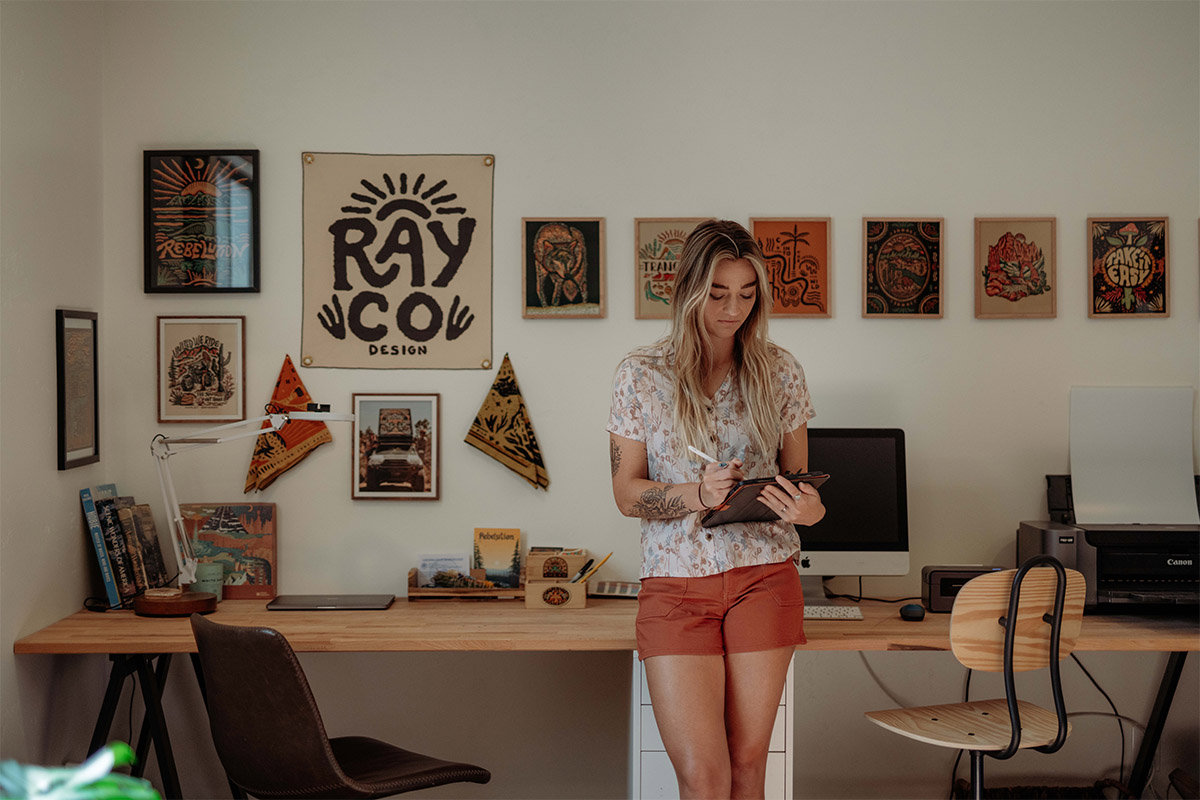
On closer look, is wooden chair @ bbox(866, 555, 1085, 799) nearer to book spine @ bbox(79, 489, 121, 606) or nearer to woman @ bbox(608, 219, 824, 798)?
woman @ bbox(608, 219, 824, 798)

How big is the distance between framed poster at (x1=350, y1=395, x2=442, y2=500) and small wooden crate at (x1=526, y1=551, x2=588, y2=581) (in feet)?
1.26

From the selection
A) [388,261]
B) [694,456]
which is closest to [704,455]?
[694,456]

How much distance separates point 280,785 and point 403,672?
0.95 meters

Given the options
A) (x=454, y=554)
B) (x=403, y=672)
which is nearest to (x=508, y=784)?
(x=403, y=672)

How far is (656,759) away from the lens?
2.15 m

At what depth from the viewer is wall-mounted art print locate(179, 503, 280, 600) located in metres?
2.70

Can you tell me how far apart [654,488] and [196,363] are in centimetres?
156

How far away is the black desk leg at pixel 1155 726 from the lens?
2.56 metres

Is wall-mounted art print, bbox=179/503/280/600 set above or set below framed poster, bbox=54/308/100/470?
below

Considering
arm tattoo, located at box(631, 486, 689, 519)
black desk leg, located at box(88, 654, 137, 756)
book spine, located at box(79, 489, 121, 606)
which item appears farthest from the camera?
book spine, located at box(79, 489, 121, 606)

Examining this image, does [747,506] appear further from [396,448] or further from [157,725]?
[157,725]

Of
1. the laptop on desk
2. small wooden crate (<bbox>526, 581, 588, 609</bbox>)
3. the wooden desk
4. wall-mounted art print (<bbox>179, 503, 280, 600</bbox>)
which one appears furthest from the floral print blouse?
wall-mounted art print (<bbox>179, 503, 280, 600</bbox>)

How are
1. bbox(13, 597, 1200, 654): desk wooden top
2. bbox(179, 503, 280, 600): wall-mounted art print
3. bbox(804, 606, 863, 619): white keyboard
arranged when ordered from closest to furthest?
bbox(13, 597, 1200, 654): desk wooden top
bbox(804, 606, 863, 619): white keyboard
bbox(179, 503, 280, 600): wall-mounted art print

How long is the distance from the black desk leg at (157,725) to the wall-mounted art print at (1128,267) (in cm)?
278
